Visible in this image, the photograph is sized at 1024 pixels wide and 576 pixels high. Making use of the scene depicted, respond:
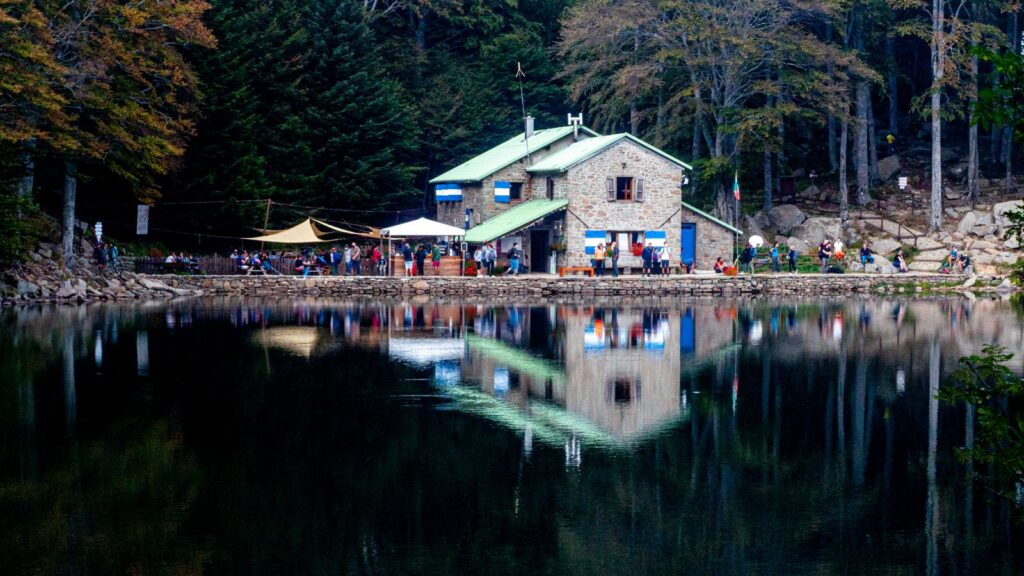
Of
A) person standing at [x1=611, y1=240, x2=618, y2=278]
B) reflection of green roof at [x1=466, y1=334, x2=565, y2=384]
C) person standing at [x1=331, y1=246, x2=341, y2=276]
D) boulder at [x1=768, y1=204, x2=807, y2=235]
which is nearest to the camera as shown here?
reflection of green roof at [x1=466, y1=334, x2=565, y2=384]

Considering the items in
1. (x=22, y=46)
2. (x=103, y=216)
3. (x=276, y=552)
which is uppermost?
(x=22, y=46)

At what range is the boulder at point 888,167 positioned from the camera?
211ft

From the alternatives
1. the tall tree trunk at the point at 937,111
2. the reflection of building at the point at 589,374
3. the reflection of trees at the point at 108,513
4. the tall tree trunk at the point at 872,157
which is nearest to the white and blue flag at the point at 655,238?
the tall tree trunk at the point at 937,111

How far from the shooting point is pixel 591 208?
53625mm

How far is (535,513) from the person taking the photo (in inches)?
544

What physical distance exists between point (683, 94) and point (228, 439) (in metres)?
42.9

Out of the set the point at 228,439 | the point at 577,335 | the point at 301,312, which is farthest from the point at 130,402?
the point at 301,312

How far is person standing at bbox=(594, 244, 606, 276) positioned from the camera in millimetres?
52094

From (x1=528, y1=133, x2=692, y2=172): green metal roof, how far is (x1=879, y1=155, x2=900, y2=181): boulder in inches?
589

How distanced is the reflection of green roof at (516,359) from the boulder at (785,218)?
31.8 metres

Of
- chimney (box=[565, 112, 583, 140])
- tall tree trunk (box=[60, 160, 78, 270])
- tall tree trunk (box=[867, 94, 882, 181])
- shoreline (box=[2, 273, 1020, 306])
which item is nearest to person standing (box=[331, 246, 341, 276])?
shoreline (box=[2, 273, 1020, 306])

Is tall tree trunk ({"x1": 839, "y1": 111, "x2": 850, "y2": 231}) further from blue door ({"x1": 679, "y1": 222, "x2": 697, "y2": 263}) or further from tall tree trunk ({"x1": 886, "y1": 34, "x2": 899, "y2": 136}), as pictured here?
blue door ({"x1": 679, "y1": 222, "x2": 697, "y2": 263})

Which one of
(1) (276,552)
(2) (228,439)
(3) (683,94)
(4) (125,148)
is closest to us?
(1) (276,552)

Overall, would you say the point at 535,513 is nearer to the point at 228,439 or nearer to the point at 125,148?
the point at 228,439
